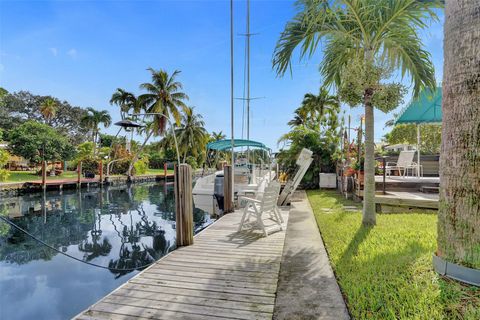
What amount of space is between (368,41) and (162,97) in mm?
25005

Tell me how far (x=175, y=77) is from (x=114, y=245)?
24191 millimetres

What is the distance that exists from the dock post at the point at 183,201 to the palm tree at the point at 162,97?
23.9 m

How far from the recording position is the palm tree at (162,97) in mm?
28005

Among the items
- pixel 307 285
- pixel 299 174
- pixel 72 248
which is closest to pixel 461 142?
pixel 307 285

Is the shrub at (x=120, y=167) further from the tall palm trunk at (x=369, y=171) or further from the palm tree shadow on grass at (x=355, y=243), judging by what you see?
the palm tree shadow on grass at (x=355, y=243)

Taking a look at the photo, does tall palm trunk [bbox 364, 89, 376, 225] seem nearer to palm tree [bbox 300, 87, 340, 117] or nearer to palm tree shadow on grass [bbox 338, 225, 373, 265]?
palm tree shadow on grass [bbox 338, 225, 373, 265]

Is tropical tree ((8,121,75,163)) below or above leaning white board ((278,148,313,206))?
above

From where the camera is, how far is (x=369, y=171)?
18.9ft

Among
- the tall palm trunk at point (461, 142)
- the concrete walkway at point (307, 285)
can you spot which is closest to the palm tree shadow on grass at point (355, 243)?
the concrete walkway at point (307, 285)

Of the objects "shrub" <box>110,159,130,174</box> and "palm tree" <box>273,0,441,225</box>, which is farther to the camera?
"shrub" <box>110,159,130,174</box>

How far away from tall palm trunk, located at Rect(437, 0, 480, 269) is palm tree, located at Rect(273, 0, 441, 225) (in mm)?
2660

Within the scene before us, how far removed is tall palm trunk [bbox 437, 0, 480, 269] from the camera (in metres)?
2.60

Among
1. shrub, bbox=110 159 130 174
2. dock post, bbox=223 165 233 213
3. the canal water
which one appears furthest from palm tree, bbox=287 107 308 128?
dock post, bbox=223 165 233 213

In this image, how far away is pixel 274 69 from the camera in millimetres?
6473
